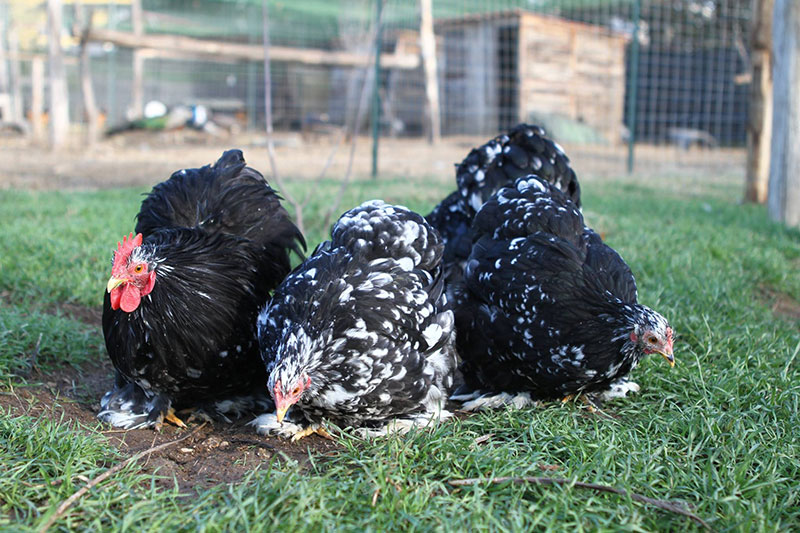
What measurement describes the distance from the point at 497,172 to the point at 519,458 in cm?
202

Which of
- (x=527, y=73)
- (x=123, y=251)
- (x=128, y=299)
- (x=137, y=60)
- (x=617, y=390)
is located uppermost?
(x=137, y=60)

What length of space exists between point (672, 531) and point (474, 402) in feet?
3.62

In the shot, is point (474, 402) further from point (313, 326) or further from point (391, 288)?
point (313, 326)

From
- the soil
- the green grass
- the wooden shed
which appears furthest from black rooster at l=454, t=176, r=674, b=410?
the wooden shed

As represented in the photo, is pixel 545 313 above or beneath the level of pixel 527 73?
beneath

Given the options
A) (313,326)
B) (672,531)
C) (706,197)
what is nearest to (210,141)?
(706,197)

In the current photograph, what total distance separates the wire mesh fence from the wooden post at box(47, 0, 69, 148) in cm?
287

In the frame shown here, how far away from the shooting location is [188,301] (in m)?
2.71

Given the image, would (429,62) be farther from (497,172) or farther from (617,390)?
(617,390)

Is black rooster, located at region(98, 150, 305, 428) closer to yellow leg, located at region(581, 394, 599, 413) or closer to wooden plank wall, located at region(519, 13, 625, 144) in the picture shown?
yellow leg, located at region(581, 394, 599, 413)

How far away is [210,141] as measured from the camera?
14578 millimetres

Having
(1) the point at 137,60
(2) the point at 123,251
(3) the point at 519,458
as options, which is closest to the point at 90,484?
(2) the point at 123,251

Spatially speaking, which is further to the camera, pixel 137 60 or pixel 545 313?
pixel 137 60

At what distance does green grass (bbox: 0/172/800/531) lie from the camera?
196 centimetres
